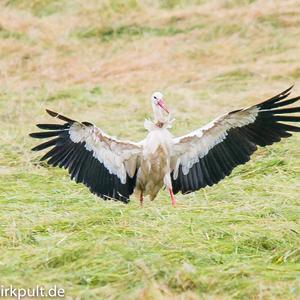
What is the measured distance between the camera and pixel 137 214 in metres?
6.05

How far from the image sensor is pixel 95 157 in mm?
6691

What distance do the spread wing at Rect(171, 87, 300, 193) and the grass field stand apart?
170 mm

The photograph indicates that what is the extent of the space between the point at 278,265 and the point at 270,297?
53 centimetres

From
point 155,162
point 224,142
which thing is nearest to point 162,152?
point 155,162

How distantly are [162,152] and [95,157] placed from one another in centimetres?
48

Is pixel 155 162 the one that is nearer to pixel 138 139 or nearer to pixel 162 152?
pixel 162 152

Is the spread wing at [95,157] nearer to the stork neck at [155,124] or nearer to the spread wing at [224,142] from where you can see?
the stork neck at [155,124]

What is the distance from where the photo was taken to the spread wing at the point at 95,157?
6512mm

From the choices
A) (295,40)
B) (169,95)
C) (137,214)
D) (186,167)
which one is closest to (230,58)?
(295,40)

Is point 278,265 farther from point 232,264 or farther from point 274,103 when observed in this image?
point 274,103

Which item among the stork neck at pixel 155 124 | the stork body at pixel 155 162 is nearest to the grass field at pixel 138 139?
the stork body at pixel 155 162

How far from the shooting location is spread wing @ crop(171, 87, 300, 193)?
21.5ft

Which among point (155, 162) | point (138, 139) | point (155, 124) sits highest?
point (155, 124)

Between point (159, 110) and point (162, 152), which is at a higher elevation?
point (159, 110)
